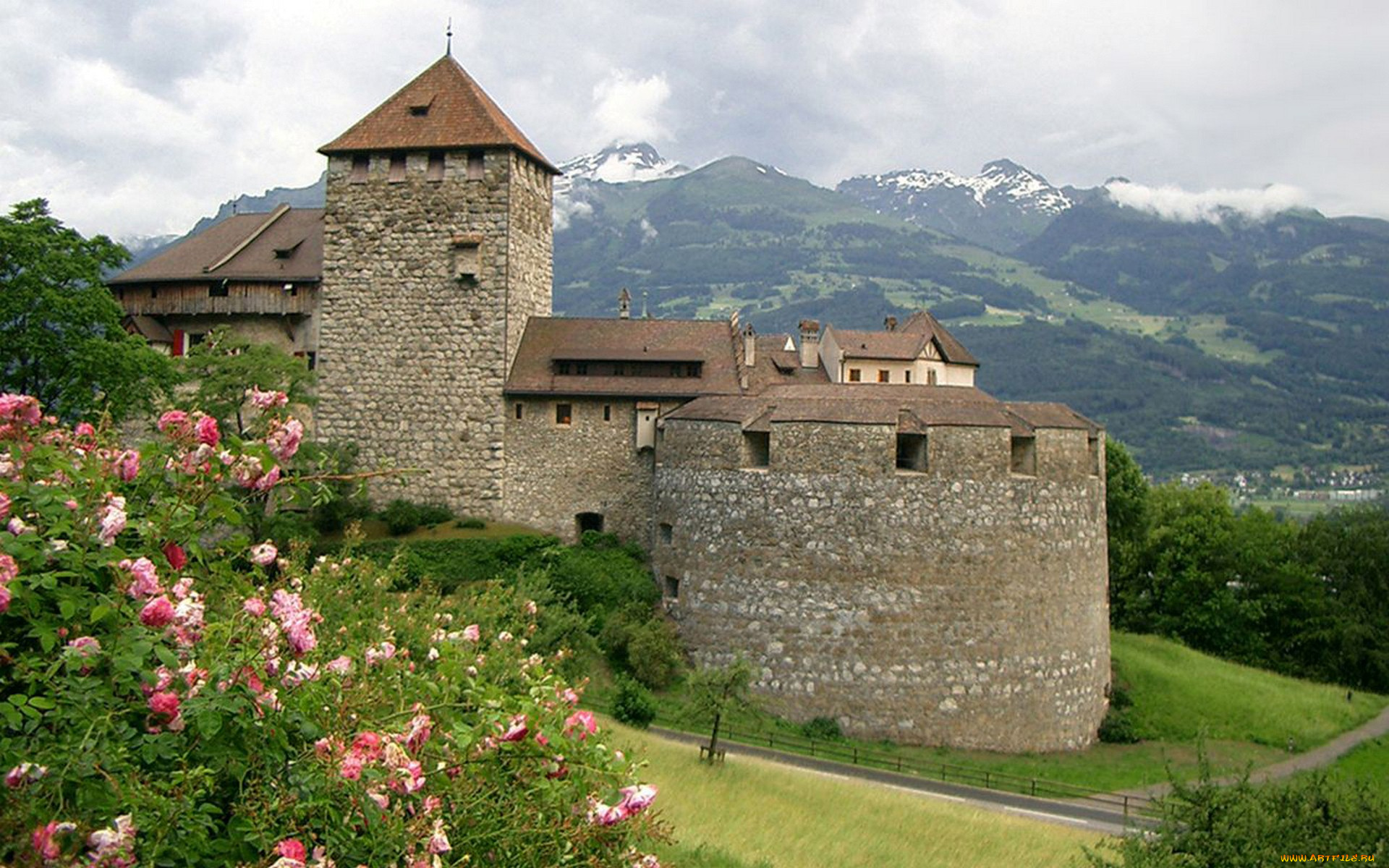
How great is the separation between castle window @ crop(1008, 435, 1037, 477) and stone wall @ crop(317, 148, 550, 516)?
45.5 feet

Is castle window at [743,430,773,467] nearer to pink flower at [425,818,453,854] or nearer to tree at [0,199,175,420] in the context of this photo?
tree at [0,199,175,420]

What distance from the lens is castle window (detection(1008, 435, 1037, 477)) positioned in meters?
28.3

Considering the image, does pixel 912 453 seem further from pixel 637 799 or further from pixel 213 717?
pixel 213 717

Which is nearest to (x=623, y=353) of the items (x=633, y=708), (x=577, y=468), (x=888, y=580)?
(x=577, y=468)

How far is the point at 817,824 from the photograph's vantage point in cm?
1741

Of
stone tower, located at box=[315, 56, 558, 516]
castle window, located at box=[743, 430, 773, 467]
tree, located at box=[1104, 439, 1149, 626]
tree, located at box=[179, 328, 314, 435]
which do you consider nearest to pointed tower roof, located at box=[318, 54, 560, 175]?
stone tower, located at box=[315, 56, 558, 516]

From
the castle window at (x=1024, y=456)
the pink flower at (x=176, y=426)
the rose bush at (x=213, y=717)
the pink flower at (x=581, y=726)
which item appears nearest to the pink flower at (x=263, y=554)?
the rose bush at (x=213, y=717)

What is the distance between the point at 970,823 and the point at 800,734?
25.7 feet

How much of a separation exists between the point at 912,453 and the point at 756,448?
13.2 feet

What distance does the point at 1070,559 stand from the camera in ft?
95.2

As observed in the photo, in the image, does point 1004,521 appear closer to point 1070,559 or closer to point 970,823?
point 1070,559

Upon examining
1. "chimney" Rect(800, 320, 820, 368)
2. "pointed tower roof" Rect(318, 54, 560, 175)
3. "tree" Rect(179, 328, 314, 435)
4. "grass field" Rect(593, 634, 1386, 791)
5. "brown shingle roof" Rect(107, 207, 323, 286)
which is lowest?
"grass field" Rect(593, 634, 1386, 791)

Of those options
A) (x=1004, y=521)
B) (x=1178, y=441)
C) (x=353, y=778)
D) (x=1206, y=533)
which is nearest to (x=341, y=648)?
(x=353, y=778)

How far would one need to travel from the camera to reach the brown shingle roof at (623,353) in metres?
31.3
